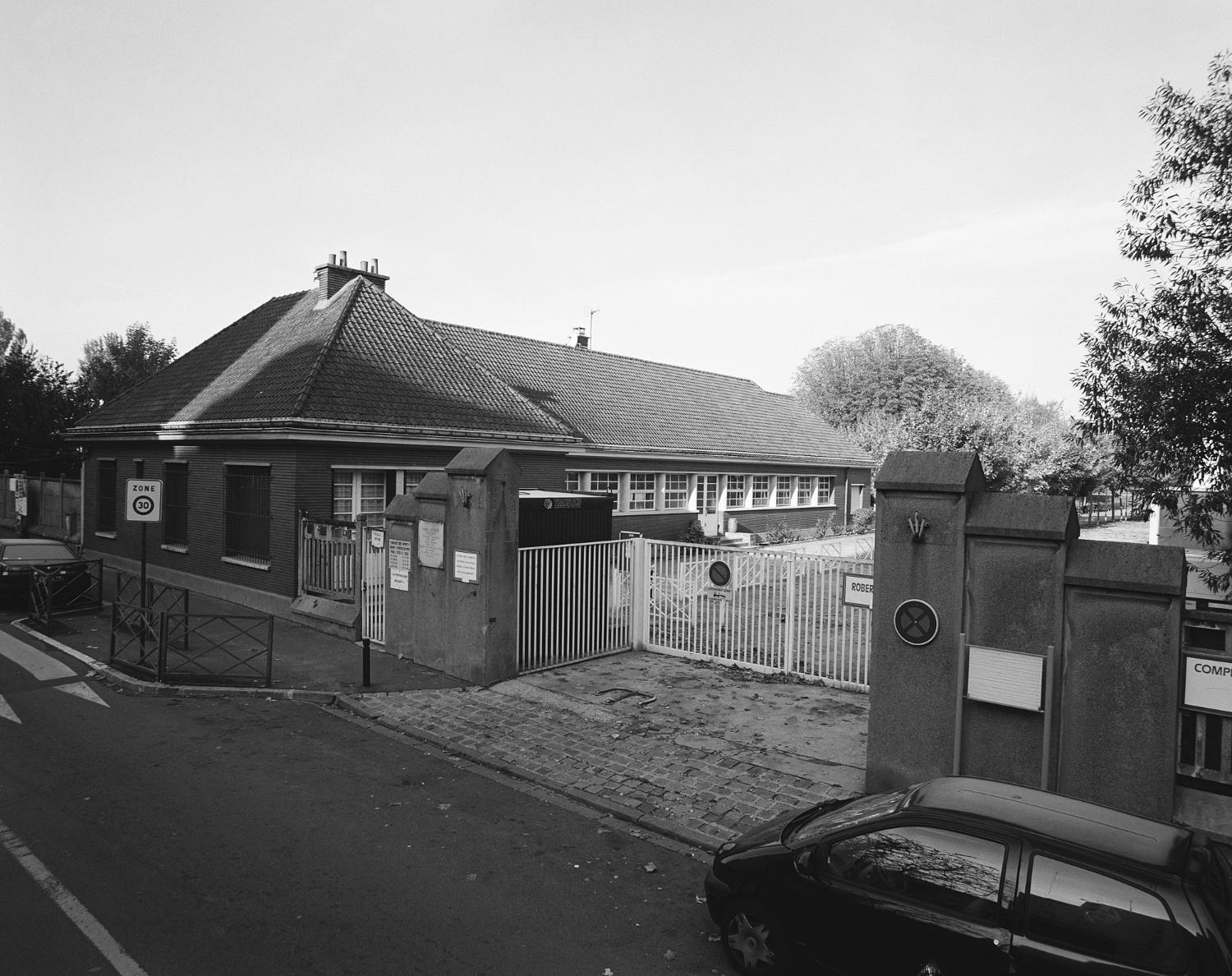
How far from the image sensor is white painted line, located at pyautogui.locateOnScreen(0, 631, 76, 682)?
11.3 metres

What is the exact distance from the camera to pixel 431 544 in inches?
461

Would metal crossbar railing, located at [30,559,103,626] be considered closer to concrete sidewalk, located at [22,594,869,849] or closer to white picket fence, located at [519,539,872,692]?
concrete sidewalk, located at [22,594,869,849]

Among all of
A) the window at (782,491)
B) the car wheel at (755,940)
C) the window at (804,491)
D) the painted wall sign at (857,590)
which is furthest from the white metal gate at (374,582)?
the window at (804,491)

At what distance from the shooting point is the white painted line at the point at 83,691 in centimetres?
1014

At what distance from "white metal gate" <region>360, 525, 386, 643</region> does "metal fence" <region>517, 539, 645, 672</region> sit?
2843 mm

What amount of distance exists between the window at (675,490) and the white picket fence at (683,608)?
15214 mm

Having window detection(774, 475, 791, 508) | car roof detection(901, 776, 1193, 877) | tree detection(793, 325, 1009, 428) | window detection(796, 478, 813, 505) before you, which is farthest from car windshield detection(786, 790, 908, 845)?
tree detection(793, 325, 1009, 428)

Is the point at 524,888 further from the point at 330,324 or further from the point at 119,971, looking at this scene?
the point at 330,324

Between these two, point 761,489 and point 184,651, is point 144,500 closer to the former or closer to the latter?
Result: point 184,651

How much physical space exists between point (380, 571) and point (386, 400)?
4879 millimetres

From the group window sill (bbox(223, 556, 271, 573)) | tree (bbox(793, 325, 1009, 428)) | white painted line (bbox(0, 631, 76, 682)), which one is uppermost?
tree (bbox(793, 325, 1009, 428))

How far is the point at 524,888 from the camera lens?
5.63 m

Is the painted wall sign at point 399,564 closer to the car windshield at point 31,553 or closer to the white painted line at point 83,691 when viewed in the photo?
the white painted line at point 83,691

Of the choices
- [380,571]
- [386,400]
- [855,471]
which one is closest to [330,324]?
[386,400]
